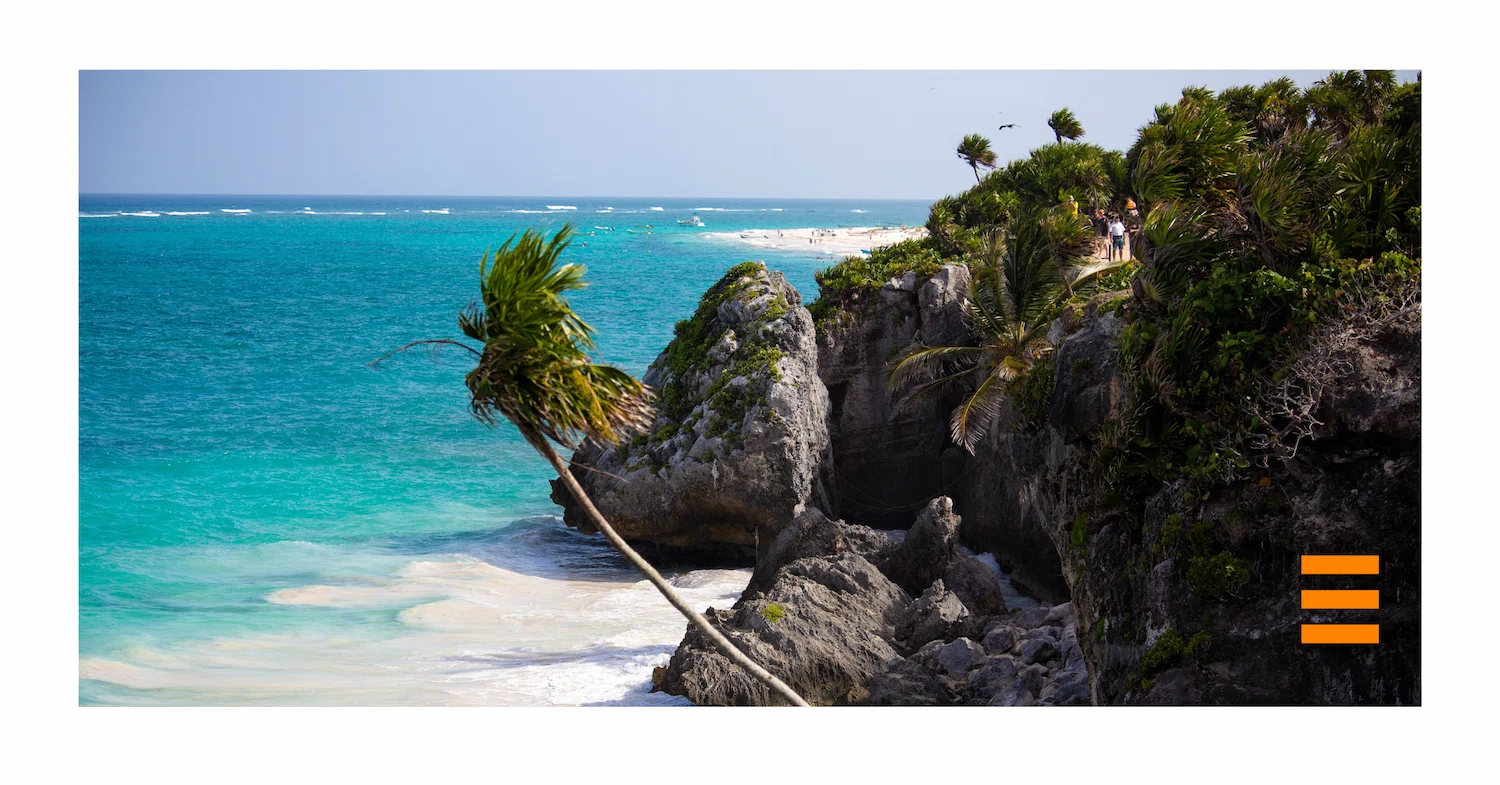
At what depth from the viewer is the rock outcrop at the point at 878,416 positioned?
67.8 feet

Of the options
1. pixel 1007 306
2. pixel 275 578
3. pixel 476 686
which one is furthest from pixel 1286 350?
pixel 275 578

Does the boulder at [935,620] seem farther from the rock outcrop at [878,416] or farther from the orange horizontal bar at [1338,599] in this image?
the rock outcrop at [878,416]

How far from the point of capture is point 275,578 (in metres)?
17.8

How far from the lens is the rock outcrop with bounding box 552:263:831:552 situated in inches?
716

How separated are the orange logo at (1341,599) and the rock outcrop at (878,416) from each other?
1126 cm

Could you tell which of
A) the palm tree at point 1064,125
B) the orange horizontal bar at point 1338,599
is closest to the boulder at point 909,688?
the orange horizontal bar at point 1338,599

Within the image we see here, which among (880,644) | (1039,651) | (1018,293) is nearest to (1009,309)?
(1018,293)

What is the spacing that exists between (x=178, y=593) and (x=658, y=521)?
7814mm

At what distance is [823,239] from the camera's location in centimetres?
7138

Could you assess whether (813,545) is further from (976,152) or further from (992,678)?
(976,152)

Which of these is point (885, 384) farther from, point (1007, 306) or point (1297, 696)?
point (1297, 696)

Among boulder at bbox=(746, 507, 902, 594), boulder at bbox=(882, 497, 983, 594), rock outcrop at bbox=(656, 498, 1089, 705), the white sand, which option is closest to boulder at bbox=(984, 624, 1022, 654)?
rock outcrop at bbox=(656, 498, 1089, 705)

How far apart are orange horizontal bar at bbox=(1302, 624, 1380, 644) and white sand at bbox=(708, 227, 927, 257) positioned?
46805 mm

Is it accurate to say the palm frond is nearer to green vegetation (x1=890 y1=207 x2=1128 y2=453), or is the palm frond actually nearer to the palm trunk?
green vegetation (x1=890 y1=207 x2=1128 y2=453)
